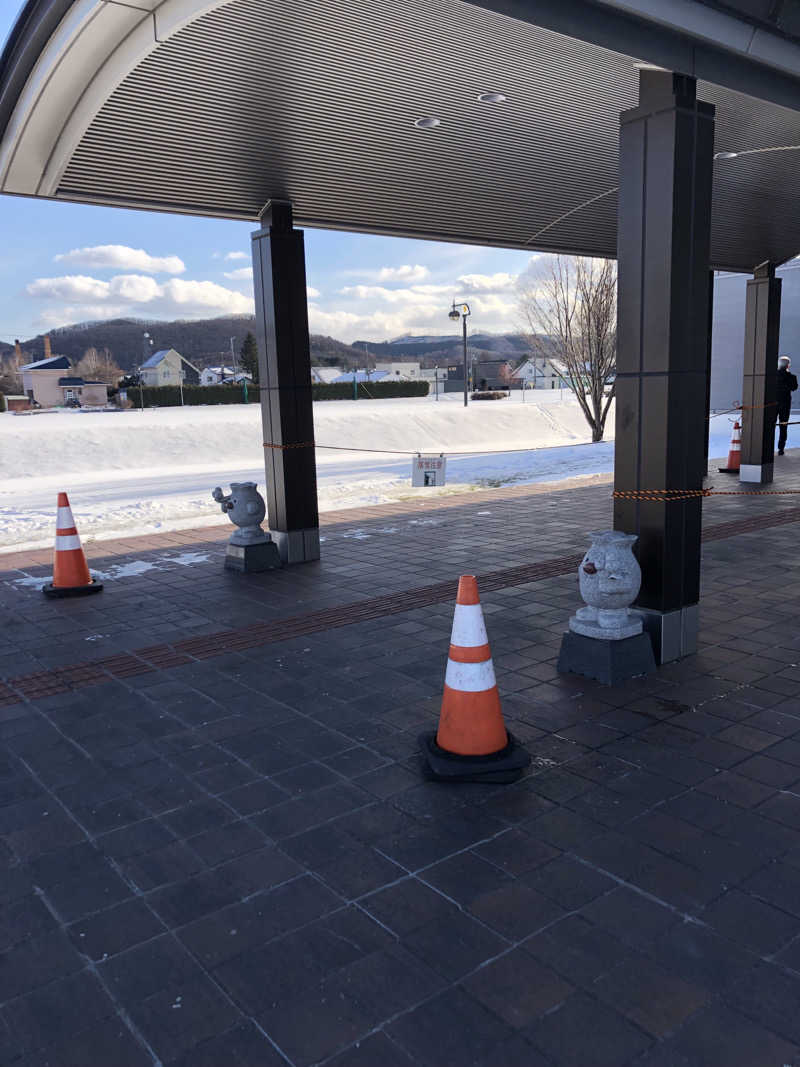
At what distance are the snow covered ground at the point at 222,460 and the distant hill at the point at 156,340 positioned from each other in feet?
380

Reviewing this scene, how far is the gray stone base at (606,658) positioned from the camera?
519 cm

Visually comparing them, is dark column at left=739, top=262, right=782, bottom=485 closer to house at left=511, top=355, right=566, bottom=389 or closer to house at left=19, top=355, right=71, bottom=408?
house at left=511, top=355, right=566, bottom=389

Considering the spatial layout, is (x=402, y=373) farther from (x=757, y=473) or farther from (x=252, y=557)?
(x=252, y=557)

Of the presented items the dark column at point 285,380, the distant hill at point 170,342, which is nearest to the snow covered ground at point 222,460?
the dark column at point 285,380

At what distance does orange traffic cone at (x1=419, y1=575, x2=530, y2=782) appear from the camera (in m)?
3.94

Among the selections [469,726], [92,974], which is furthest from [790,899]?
[92,974]

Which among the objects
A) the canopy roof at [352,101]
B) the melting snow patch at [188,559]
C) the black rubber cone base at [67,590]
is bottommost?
the melting snow patch at [188,559]

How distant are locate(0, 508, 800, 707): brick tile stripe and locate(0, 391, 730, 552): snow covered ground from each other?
5.24 meters

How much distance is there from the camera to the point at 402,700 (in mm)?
5000

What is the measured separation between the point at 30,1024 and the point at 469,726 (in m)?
2.18

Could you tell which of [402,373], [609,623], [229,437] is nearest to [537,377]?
[402,373]

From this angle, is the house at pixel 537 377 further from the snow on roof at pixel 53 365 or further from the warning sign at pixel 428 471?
the snow on roof at pixel 53 365

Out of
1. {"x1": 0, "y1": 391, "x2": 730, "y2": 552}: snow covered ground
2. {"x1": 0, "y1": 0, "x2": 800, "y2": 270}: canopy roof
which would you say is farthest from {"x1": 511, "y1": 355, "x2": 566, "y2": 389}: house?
{"x1": 0, "y1": 0, "x2": 800, "y2": 270}: canopy roof

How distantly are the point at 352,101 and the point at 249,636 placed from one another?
4297 millimetres
